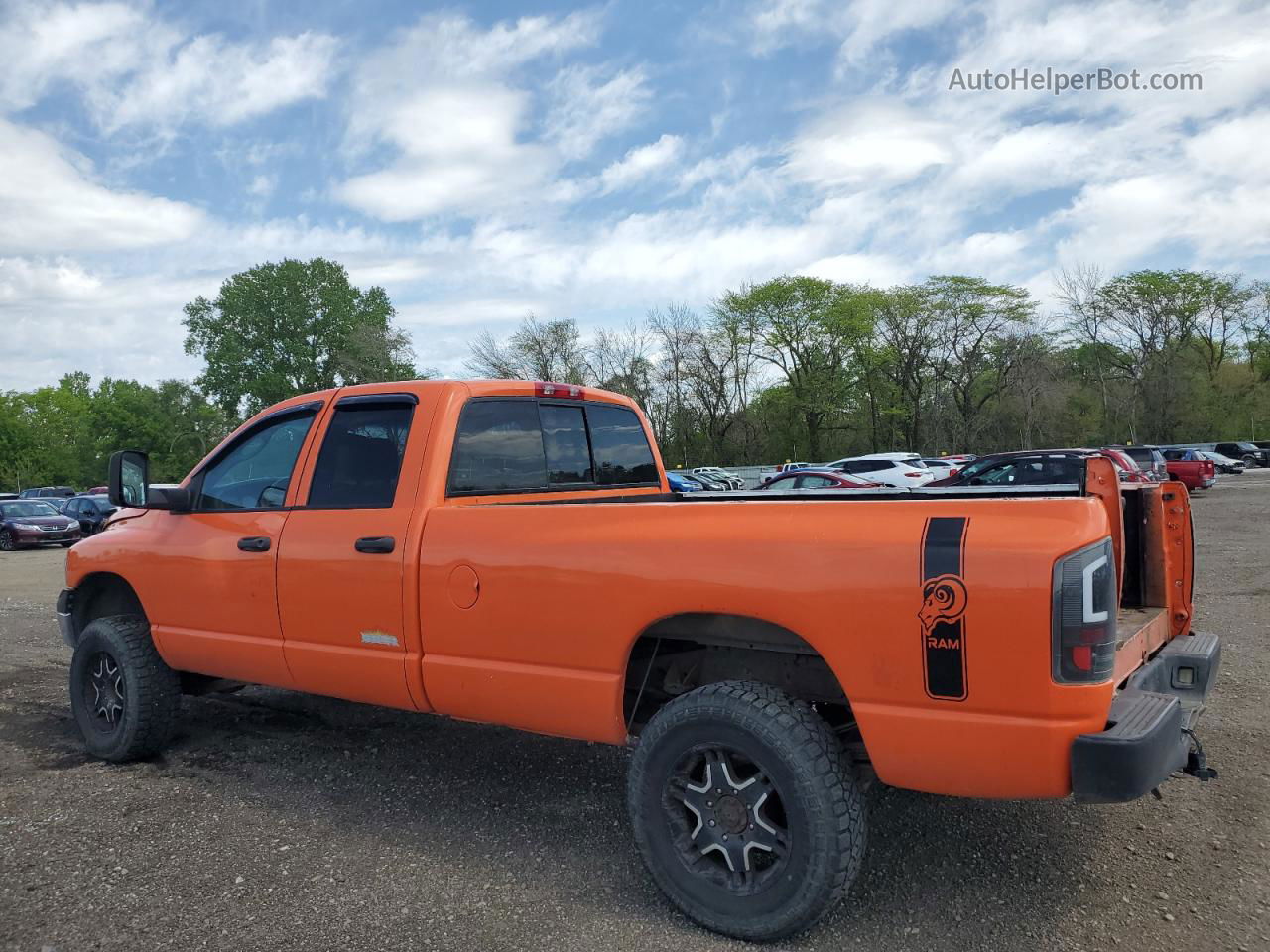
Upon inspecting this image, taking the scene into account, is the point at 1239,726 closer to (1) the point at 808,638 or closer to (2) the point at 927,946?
(2) the point at 927,946

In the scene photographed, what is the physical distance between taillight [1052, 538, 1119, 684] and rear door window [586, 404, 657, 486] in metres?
2.74

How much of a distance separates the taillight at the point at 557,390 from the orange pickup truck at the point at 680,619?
0.02 metres

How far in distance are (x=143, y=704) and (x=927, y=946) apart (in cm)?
405

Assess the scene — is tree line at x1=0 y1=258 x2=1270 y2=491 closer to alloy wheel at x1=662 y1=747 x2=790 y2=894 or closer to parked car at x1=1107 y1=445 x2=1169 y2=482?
parked car at x1=1107 y1=445 x2=1169 y2=482

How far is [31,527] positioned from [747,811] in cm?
2699

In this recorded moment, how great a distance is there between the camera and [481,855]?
12.3 feet

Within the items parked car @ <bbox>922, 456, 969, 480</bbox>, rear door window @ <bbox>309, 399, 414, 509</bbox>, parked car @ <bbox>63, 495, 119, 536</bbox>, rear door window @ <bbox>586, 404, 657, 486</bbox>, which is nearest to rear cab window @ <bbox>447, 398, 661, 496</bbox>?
rear door window @ <bbox>586, 404, 657, 486</bbox>

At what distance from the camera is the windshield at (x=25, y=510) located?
980 inches

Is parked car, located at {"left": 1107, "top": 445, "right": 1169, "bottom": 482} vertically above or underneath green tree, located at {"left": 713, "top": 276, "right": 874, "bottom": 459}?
underneath

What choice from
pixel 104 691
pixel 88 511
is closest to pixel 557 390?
pixel 104 691

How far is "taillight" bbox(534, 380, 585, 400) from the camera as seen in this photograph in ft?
14.9

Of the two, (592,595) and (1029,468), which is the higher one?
(592,595)

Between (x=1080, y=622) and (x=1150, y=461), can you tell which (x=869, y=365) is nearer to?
(x=1150, y=461)

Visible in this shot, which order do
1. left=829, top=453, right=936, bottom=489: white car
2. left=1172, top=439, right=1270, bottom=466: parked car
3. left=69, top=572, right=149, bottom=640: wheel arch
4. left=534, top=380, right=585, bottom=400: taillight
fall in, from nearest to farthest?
left=534, top=380, right=585, bottom=400: taillight < left=69, top=572, right=149, bottom=640: wheel arch < left=829, top=453, right=936, bottom=489: white car < left=1172, top=439, right=1270, bottom=466: parked car
